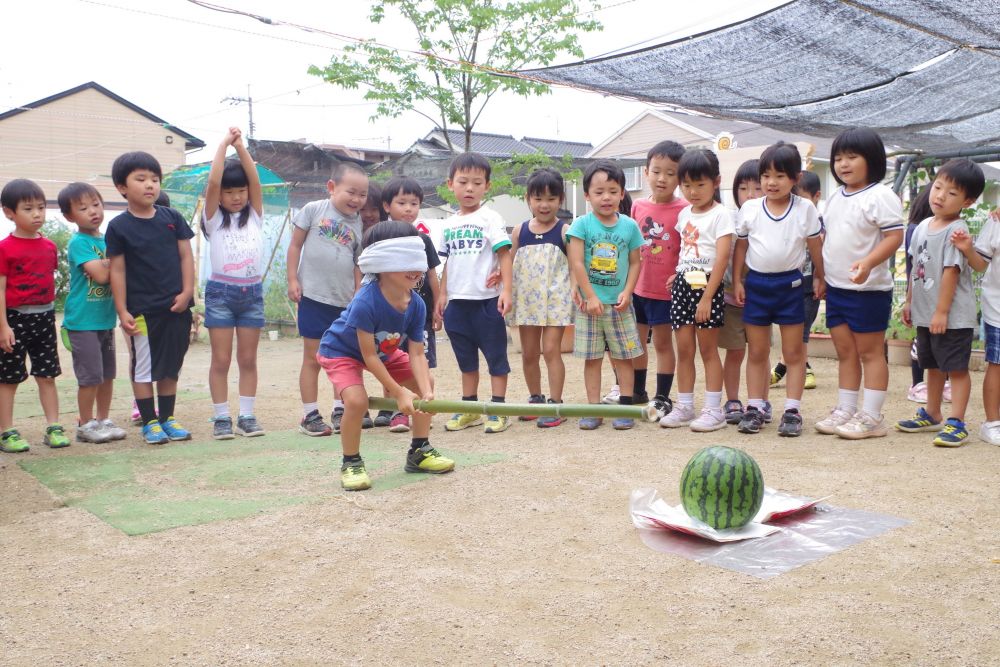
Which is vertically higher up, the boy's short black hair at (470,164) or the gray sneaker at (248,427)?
the boy's short black hair at (470,164)

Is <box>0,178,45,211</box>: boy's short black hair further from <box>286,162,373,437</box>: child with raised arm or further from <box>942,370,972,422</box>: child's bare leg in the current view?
<box>942,370,972,422</box>: child's bare leg

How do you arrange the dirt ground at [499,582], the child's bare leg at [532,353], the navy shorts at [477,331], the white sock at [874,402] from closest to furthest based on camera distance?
the dirt ground at [499,582] < the white sock at [874,402] < the navy shorts at [477,331] < the child's bare leg at [532,353]

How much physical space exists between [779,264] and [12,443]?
454cm

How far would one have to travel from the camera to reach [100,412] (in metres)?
5.31

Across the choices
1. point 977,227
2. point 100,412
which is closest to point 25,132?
point 100,412

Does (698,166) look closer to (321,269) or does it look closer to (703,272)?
(703,272)

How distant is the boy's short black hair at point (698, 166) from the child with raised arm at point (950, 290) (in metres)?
1.22

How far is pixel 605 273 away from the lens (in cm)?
533

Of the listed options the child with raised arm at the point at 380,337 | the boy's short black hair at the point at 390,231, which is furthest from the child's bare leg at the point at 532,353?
the boy's short black hair at the point at 390,231

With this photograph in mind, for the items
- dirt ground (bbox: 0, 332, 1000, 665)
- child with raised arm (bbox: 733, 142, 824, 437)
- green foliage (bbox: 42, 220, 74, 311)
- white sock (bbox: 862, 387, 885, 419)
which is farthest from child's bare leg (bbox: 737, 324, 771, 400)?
green foliage (bbox: 42, 220, 74, 311)

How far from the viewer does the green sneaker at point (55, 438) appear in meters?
4.96

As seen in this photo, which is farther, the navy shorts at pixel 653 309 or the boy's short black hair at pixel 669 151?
the navy shorts at pixel 653 309

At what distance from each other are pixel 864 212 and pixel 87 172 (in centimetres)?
3207

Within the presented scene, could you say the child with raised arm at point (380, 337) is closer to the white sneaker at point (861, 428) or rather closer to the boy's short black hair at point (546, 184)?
the boy's short black hair at point (546, 184)
